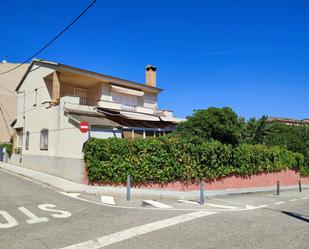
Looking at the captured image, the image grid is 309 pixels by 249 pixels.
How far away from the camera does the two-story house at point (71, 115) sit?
17484mm

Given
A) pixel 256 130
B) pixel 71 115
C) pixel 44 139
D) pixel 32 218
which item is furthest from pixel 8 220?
pixel 256 130

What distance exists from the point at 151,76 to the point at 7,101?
19.2m

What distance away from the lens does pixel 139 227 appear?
7.41 m

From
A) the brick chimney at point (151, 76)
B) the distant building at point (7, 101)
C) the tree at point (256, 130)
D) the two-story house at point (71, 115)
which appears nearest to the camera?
the two-story house at point (71, 115)

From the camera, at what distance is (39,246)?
5.77 meters

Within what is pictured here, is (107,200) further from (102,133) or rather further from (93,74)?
(93,74)

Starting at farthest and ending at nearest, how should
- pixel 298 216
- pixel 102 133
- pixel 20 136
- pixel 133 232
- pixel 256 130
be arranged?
pixel 20 136 < pixel 256 130 < pixel 102 133 < pixel 298 216 < pixel 133 232

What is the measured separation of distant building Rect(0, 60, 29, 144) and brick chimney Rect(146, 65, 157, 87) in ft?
60.7

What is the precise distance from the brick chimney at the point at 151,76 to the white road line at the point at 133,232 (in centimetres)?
2236

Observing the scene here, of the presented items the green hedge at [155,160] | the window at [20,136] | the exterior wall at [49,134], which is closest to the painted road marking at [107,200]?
the green hedge at [155,160]

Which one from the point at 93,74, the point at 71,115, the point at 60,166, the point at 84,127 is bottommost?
the point at 60,166

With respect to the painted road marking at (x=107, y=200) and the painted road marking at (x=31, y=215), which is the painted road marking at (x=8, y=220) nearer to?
the painted road marking at (x=31, y=215)

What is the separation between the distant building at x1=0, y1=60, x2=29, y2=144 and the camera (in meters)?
37.1

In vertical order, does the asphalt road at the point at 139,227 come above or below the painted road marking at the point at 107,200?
above
